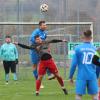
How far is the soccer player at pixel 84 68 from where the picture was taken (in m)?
11.0

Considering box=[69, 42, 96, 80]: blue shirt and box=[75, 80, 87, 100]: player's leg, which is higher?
box=[69, 42, 96, 80]: blue shirt

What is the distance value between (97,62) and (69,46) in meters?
12.7

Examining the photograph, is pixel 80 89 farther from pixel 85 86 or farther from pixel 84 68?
pixel 84 68

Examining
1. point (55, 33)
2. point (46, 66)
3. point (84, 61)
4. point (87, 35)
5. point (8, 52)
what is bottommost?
point (8, 52)

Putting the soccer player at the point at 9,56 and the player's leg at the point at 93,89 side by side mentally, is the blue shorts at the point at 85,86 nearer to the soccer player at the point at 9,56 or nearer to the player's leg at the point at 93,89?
the player's leg at the point at 93,89

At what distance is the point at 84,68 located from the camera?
11.1 meters

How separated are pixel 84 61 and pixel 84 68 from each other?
15 cm

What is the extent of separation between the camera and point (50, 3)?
26578 millimetres

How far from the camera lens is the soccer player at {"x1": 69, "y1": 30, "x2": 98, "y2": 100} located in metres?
11.0

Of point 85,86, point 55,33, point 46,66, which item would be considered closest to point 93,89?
point 85,86

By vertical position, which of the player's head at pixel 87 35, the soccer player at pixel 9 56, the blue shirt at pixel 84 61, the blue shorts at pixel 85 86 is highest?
the player's head at pixel 87 35

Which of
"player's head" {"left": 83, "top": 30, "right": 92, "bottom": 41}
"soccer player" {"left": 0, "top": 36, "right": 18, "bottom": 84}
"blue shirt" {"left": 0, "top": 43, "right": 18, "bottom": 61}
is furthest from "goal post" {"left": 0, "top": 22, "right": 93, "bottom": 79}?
"player's head" {"left": 83, "top": 30, "right": 92, "bottom": 41}

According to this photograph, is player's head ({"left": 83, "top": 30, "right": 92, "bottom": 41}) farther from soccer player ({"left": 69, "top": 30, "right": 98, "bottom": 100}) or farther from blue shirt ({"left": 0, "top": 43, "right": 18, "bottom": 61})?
blue shirt ({"left": 0, "top": 43, "right": 18, "bottom": 61})

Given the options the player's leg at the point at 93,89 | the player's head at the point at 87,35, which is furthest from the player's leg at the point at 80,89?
the player's head at the point at 87,35
